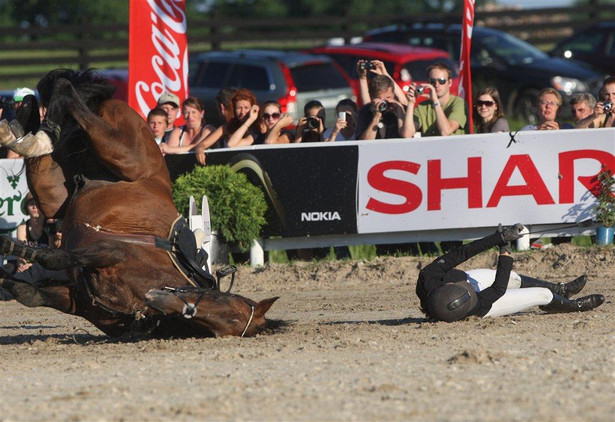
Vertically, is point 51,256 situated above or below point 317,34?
below

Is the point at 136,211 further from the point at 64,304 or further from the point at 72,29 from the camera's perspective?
the point at 72,29

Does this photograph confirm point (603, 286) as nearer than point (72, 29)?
Yes

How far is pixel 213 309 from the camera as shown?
7.68 metres

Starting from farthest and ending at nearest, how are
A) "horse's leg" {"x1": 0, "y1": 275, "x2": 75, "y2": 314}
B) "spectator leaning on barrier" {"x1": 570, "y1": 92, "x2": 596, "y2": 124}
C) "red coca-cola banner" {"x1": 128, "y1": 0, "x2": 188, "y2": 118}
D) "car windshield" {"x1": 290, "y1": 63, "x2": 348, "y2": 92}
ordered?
"car windshield" {"x1": 290, "y1": 63, "x2": 348, "y2": 92} < "red coca-cola banner" {"x1": 128, "y1": 0, "x2": 188, "y2": 118} < "spectator leaning on barrier" {"x1": 570, "y1": 92, "x2": 596, "y2": 124} < "horse's leg" {"x1": 0, "y1": 275, "x2": 75, "y2": 314}

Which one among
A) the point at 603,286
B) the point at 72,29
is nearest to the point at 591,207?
the point at 603,286

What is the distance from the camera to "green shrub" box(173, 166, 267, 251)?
11.3 m

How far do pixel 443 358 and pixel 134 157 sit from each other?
2.64 meters

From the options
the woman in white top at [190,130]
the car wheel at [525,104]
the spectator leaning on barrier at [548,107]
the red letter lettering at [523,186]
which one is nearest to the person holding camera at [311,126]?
the woman in white top at [190,130]

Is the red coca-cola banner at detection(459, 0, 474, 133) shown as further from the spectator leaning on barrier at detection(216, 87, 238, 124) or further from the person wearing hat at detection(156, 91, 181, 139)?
the person wearing hat at detection(156, 91, 181, 139)

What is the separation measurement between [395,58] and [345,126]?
26.1ft

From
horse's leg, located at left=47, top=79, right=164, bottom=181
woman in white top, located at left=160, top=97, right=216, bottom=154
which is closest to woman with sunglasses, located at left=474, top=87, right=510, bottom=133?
woman in white top, located at left=160, top=97, right=216, bottom=154

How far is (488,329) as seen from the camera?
25.9 ft

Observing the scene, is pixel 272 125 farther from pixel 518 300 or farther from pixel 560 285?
pixel 518 300

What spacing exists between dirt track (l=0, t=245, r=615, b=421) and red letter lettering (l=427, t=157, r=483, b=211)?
5.71 ft
